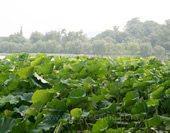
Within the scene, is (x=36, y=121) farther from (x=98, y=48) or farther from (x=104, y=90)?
(x=98, y=48)

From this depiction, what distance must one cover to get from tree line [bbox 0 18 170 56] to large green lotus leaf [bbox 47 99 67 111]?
33.0 metres

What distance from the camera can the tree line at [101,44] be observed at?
34900 millimetres

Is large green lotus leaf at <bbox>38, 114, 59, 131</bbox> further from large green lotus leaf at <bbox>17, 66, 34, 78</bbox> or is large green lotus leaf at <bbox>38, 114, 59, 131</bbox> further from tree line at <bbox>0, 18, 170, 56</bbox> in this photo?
tree line at <bbox>0, 18, 170, 56</bbox>

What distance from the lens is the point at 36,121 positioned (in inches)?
20.8

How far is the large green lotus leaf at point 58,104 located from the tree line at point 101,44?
108ft

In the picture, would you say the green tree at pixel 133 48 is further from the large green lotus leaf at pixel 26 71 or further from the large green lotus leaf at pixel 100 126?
the large green lotus leaf at pixel 100 126

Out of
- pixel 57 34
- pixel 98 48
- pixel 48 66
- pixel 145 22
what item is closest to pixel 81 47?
pixel 98 48

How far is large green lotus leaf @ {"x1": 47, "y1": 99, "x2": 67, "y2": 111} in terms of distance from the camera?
0.52m

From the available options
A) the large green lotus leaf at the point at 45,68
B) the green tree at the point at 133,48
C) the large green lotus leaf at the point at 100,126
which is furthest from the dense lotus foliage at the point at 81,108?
the green tree at the point at 133,48

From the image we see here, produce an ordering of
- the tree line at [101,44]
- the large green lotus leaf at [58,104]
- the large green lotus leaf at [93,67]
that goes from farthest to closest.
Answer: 1. the tree line at [101,44]
2. the large green lotus leaf at [93,67]
3. the large green lotus leaf at [58,104]

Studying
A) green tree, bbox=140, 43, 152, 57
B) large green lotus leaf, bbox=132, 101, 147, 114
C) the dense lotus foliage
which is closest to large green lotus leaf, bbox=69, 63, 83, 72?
the dense lotus foliage

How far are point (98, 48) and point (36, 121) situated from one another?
120 feet

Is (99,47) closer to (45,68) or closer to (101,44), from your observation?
(101,44)

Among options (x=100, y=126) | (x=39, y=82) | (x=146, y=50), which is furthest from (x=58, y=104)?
(x=146, y=50)
